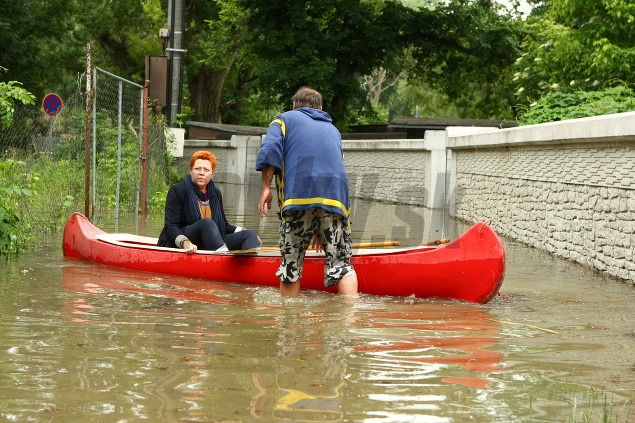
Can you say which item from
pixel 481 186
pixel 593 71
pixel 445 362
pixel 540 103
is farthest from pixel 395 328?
pixel 593 71

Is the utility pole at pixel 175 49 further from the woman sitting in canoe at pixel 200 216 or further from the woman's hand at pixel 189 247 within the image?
the woman's hand at pixel 189 247

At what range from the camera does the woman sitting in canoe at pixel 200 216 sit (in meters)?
10.1

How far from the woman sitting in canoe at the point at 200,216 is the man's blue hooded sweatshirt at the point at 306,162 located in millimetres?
1507

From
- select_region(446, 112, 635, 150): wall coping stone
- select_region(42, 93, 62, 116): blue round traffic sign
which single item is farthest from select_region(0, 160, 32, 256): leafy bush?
select_region(42, 93, 62, 116): blue round traffic sign

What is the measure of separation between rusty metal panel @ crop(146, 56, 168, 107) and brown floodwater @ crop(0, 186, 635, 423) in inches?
427

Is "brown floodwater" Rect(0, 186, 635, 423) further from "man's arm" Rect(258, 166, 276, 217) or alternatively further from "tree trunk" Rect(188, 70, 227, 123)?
"tree trunk" Rect(188, 70, 227, 123)

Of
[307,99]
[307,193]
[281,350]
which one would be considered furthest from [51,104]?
[281,350]

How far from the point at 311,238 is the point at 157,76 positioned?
41.0 feet

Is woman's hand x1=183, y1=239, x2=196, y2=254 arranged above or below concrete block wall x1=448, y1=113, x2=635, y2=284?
below

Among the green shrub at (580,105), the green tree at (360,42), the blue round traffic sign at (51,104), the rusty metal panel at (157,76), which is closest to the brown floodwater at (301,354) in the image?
the green shrub at (580,105)

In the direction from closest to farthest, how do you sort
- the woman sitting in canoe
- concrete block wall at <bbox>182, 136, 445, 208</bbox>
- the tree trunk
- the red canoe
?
the red canoe < the woman sitting in canoe < concrete block wall at <bbox>182, 136, 445, 208</bbox> < the tree trunk

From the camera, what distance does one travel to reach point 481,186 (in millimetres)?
18344

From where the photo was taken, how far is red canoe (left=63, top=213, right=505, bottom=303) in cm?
851

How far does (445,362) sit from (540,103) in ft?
46.8
